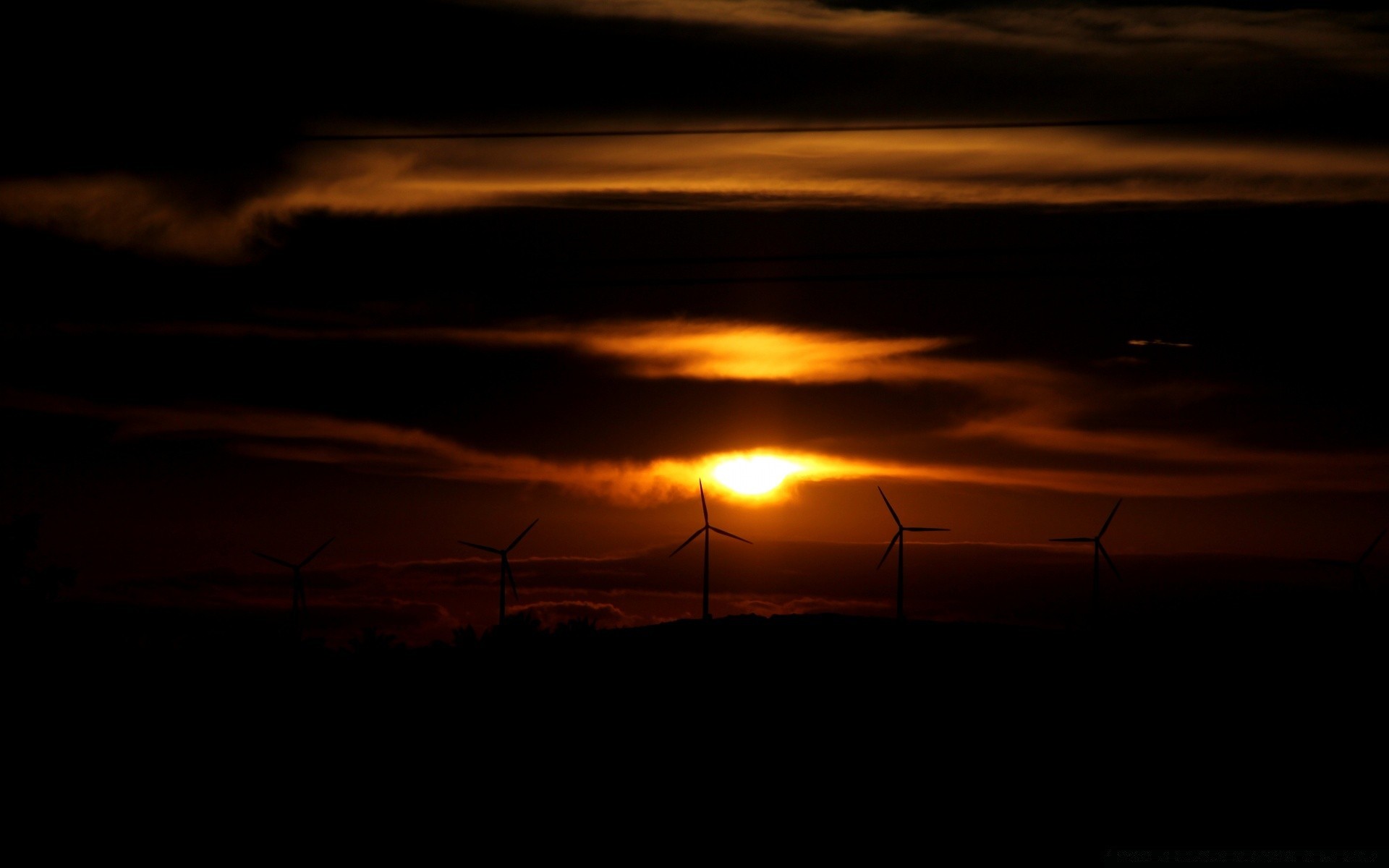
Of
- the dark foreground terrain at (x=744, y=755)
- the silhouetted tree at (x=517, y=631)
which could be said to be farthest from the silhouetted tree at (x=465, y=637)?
the dark foreground terrain at (x=744, y=755)

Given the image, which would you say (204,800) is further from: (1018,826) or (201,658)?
(201,658)

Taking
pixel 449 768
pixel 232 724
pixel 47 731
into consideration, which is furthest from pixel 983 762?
pixel 47 731

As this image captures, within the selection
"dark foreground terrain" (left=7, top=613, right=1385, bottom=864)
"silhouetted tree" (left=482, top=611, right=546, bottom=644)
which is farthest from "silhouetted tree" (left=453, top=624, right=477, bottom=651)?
"dark foreground terrain" (left=7, top=613, right=1385, bottom=864)

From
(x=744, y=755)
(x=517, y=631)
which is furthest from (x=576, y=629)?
(x=744, y=755)

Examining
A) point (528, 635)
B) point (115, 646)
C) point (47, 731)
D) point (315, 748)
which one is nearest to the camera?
point (315, 748)

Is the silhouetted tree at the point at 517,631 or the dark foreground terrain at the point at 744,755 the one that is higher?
the silhouetted tree at the point at 517,631

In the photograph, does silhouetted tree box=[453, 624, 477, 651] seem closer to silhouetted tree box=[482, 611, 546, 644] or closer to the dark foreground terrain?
silhouetted tree box=[482, 611, 546, 644]

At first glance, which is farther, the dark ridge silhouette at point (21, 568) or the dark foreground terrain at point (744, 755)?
the dark ridge silhouette at point (21, 568)

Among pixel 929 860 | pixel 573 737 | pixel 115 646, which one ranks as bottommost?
pixel 929 860

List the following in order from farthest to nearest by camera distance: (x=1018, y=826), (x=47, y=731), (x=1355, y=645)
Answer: (x=1355, y=645)
(x=47, y=731)
(x=1018, y=826)

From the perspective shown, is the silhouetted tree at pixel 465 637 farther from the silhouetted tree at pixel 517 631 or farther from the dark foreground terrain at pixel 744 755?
the dark foreground terrain at pixel 744 755

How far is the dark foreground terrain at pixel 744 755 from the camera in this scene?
5312 centimetres

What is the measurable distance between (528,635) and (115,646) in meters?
44.2

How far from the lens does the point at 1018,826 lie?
2071 inches
